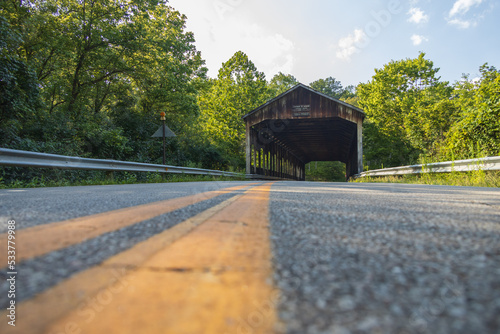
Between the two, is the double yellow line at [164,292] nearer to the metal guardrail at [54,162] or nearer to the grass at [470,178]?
the metal guardrail at [54,162]

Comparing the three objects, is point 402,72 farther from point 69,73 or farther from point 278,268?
point 278,268

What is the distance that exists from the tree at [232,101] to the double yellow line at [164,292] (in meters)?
27.2

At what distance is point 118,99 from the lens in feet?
64.7

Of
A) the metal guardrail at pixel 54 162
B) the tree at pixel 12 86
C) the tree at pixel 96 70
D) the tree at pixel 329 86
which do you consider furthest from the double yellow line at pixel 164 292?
the tree at pixel 329 86

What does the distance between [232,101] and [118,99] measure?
41.1ft

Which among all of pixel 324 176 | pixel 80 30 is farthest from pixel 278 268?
pixel 324 176

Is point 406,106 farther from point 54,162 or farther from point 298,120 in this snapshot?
point 54,162

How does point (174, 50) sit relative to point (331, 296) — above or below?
above

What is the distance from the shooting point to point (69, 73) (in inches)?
682

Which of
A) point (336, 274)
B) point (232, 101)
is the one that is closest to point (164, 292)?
point (336, 274)

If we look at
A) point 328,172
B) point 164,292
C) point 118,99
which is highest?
point 118,99

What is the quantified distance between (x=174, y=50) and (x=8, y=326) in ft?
81.1

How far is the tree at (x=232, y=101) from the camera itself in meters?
29.1

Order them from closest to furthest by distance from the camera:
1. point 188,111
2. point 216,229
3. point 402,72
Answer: point 216,229 → point 188,111 → point 402,72
